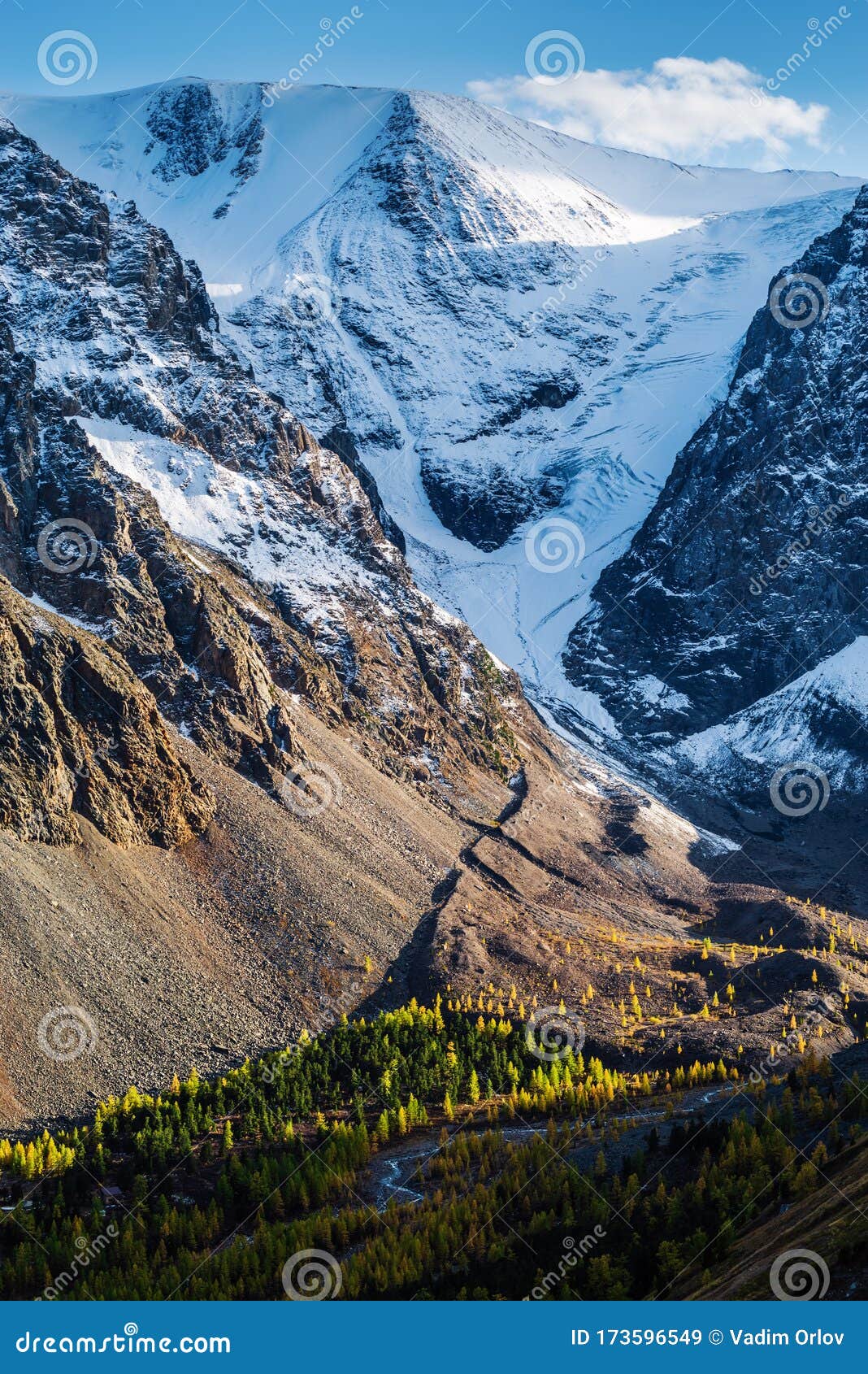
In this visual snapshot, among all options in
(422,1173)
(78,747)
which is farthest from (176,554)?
(422,1173)

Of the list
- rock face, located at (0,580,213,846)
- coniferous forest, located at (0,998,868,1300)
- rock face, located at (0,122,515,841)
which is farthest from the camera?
rock face, located at (0,122,515,841)

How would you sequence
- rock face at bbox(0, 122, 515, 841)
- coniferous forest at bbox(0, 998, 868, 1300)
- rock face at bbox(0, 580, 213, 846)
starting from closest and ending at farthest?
coniferous forest at bbox(0, 998, 868, 1300), rock face at bbox(0, 580, 213, 846), rock face at bbox(0, 122, 515, 841)

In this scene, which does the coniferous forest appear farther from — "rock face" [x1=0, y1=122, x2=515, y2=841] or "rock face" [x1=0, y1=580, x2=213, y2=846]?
"rock face" [x1=0, y1=122, x2=515, y2=841]

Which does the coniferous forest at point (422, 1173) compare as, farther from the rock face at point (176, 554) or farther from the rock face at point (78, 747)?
the rock face at point (176, 554)

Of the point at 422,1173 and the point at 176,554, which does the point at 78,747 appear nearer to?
the point at 176,554

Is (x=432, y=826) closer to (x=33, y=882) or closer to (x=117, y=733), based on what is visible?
(x=117, y=733)

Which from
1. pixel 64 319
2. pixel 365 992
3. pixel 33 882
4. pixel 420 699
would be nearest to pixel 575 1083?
pixel 365 992

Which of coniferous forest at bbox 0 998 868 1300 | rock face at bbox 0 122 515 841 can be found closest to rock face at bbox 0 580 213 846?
rock face at bbox 0 122 515 841

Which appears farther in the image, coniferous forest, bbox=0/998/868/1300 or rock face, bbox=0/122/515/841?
rock face, bbox=0/122/515/841
